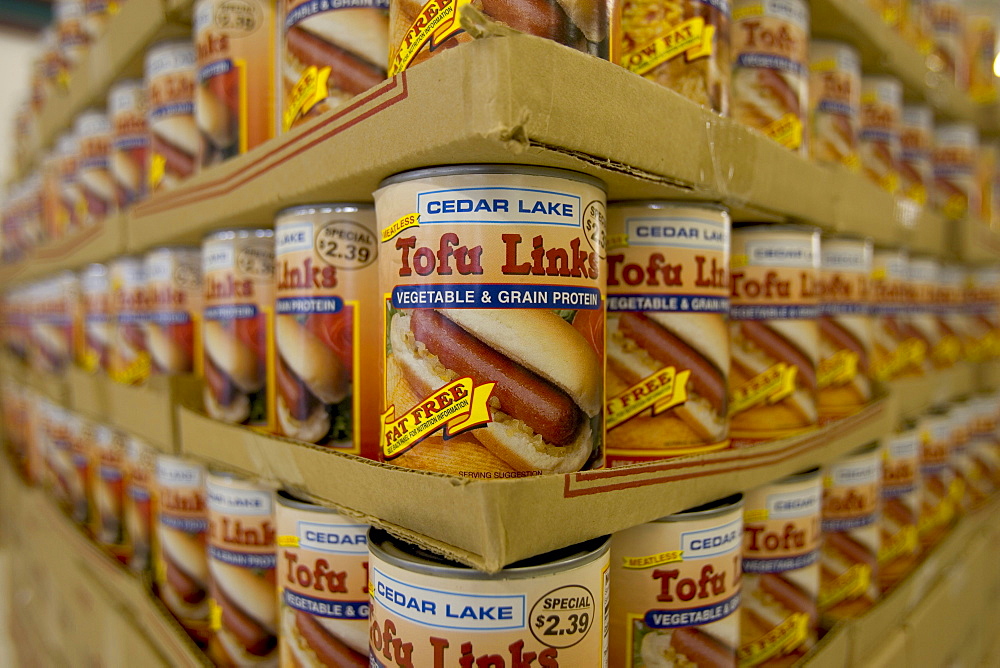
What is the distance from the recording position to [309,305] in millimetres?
805

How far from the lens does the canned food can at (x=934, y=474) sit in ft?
5.60

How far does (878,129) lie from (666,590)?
1.19 meters

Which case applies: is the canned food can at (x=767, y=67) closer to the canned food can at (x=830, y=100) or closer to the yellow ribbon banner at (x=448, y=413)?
the canned food can at (x=830, y=100)

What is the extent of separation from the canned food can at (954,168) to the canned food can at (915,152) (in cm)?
23

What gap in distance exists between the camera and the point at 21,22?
154 inches

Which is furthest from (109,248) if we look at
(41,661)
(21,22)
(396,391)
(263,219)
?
(21,22)

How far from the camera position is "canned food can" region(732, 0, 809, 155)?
0.99m

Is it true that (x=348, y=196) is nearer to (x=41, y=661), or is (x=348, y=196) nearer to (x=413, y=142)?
(x=413, y=142)

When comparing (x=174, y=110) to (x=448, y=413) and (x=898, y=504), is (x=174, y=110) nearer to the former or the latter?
(x=448, y=413)

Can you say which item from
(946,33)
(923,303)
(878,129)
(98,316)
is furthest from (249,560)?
(946,33)

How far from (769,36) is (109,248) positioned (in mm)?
1238

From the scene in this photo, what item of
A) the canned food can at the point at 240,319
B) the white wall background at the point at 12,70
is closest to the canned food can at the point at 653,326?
the canned food can at the point at 240,319

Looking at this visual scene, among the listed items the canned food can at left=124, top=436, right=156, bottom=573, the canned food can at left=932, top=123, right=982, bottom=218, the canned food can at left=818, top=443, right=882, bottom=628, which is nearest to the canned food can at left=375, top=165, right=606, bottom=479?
the canned food can at left=818, top=443, right=882, bottom=628

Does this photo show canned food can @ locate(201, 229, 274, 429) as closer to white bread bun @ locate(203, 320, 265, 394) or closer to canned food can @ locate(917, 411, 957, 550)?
white bread bun @ locate(203, 320, 265, 394)
